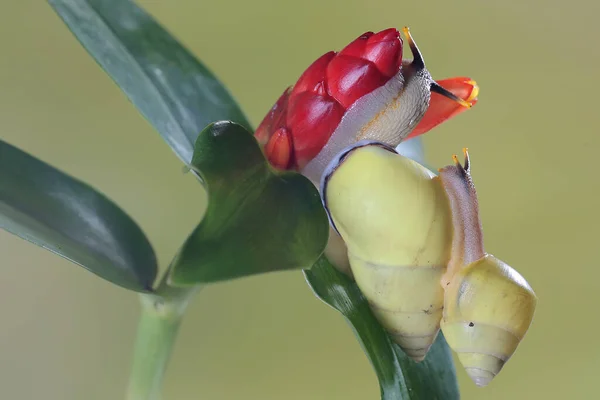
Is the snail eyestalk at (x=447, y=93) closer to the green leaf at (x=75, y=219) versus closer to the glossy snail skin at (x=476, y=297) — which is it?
the glossy snail skin at (x=476, y=297)

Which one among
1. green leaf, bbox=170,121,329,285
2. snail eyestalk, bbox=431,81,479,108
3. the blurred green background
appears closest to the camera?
green leaf, bbox=170,121,329,285

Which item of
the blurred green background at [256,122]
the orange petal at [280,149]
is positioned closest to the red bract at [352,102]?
the orange petal at [280,149]

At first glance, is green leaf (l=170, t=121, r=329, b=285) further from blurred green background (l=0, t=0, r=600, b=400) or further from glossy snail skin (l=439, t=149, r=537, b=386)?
blurred green background (l=0, t=0, r=600, b=400)

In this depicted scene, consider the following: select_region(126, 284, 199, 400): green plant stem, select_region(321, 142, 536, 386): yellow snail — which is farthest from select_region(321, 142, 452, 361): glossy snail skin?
select_region(126, 284, 199, 400): green plant stem

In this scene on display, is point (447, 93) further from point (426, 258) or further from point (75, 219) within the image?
point (75, 219)

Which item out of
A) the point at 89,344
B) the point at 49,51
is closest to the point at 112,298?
the point at 89,344

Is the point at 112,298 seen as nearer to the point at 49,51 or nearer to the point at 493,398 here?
the point at 49,51
